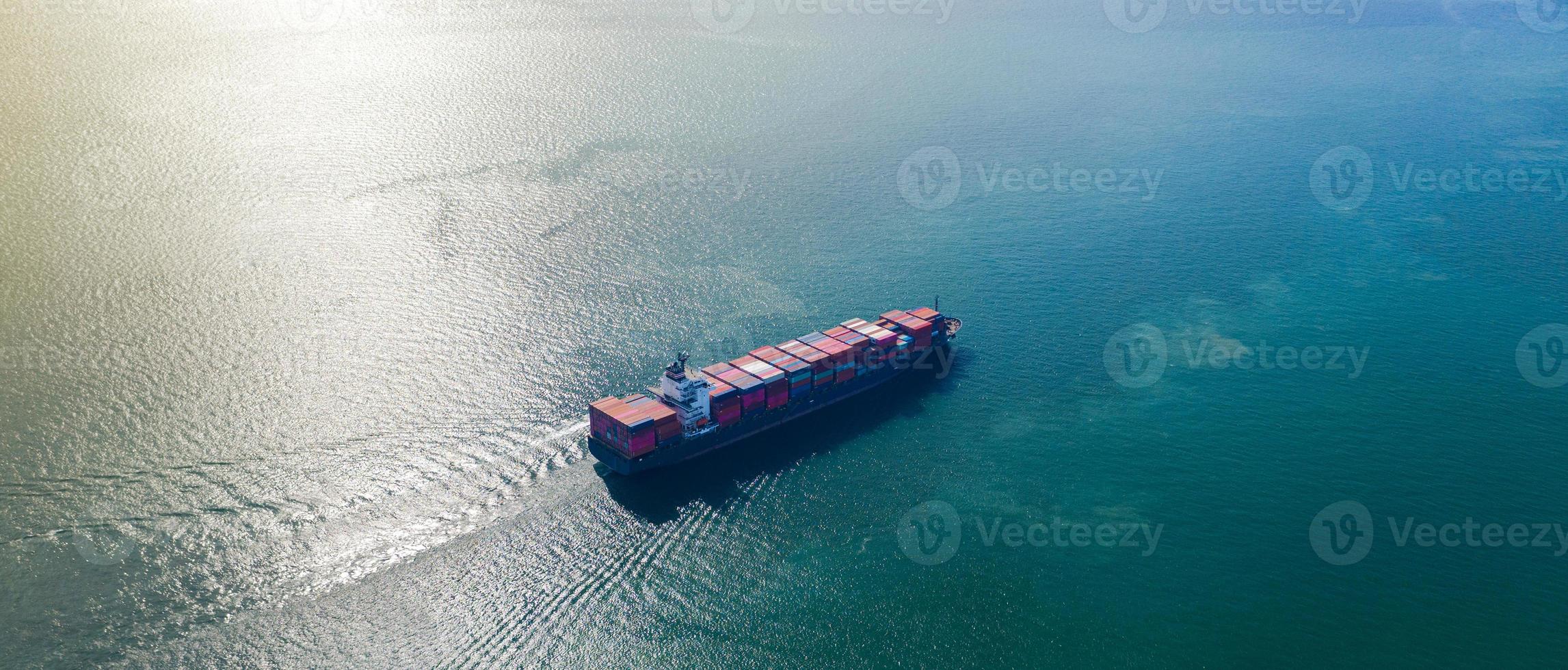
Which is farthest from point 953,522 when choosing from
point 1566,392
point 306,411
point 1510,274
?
point 1510,274

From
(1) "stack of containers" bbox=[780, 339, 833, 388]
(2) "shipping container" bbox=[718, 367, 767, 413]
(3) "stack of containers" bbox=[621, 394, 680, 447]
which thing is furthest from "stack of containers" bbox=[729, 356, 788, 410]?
(3) "stack of containers" bbox=[621, 394, 680, 447]

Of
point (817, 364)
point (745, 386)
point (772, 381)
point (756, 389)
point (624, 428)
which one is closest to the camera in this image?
point (624, 428)

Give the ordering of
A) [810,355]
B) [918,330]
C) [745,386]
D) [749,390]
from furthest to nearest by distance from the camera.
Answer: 1. [918,330]
2. [810,355]
3. [745,386]
4. [749,390]

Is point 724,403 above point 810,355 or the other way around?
the other way around

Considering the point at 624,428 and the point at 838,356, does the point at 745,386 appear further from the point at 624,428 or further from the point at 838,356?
the point at 624,428

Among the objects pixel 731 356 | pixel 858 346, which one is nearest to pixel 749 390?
pixel 731 356

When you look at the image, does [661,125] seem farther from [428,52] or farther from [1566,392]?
[1566,392]
